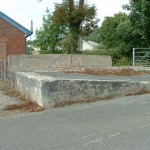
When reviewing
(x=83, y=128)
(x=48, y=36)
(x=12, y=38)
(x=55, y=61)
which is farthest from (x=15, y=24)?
(x=48, y=36)

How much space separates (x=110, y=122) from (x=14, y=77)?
313 inches

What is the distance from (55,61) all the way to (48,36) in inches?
1204

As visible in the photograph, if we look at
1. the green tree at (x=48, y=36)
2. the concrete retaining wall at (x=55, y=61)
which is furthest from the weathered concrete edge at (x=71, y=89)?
the green tree at (x=48, y=36)

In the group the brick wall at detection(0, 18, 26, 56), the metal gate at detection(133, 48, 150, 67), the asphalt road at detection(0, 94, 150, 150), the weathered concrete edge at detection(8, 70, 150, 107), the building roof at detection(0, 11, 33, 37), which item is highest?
the building roof at detection(0, 11, 33, 37)

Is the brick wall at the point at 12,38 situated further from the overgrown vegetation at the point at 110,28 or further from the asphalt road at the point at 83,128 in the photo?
the asphalt road at the point at 83,128

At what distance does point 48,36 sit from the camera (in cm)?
5188

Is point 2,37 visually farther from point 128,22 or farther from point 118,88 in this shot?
point 118,88

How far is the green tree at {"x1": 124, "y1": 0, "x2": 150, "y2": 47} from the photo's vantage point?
28.5 metres

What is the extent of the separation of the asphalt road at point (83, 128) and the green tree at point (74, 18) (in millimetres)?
26326

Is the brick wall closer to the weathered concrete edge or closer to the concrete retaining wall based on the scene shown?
the concrete retaining wall

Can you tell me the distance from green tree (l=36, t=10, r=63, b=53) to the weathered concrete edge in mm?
36132

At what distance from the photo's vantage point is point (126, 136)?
7.13m

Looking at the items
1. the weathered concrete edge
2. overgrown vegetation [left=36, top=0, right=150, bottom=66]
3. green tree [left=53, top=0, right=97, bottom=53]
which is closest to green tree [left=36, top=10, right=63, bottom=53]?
overgrown vegetation [left=36, top=0, right=150, bottom=66]

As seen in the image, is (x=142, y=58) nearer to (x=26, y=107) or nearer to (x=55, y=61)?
(x=55, y=61)
